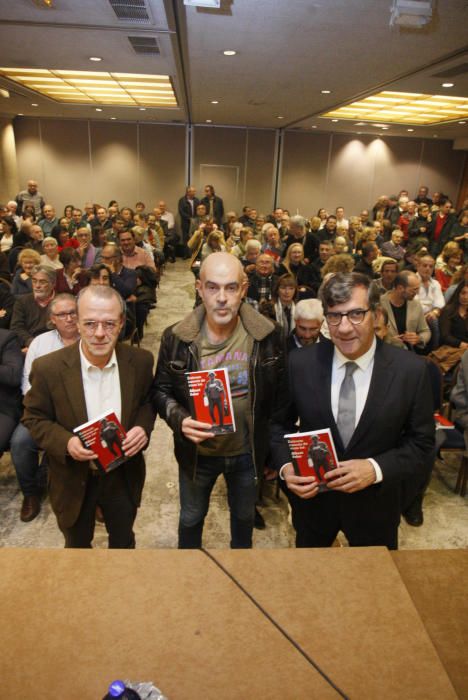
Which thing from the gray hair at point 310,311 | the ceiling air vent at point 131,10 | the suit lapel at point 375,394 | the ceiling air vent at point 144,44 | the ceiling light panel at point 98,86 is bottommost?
the gray hair at point 310,311

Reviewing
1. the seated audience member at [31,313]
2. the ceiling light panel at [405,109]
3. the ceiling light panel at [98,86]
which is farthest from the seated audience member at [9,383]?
the ceiling light panel at [405,109]

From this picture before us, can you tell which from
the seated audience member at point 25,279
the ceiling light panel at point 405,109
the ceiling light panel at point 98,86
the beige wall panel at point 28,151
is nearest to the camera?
the seated audience member at point 25,279

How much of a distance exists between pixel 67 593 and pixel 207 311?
1179mm

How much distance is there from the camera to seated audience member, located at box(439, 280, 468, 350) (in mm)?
4211

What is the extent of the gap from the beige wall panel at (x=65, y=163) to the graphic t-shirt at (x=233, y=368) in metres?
14.0

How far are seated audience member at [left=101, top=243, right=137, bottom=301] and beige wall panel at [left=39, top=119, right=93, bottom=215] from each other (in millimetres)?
10351

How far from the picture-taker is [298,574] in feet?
3.60

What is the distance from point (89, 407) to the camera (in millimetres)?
1843

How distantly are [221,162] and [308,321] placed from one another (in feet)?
41.5

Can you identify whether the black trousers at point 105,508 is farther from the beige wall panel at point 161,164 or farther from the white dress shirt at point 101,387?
the beige wall panel at point 161,164

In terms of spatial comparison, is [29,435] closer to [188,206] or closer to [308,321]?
[308,321]

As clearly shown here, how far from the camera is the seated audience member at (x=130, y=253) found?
6043mm

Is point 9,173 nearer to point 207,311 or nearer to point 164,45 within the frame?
point 164,45

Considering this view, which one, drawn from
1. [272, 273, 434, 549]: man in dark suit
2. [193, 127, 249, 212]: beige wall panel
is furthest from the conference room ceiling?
[193, 127, 249, 212]: beige wall panel
